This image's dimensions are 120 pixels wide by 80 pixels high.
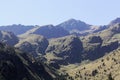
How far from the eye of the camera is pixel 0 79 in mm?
177125

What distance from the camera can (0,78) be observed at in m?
177

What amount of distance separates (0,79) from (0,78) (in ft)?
1.88
